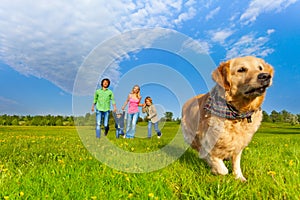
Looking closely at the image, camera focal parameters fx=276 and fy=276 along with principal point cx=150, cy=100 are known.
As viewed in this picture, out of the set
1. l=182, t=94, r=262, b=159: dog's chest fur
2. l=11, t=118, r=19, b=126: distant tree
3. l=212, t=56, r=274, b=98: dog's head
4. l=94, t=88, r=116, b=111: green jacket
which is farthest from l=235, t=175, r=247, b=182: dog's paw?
l=11, t=118, r=19, b=126: distant tree

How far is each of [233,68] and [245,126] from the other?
994 millimetres

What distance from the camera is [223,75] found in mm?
4723

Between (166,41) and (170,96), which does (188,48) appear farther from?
(170,96)

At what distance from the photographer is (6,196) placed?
3.45 meters

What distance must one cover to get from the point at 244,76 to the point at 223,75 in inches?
14.4

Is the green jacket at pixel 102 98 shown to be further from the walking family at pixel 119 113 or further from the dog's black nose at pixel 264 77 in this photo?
the dog's black nose at pixel 264 77

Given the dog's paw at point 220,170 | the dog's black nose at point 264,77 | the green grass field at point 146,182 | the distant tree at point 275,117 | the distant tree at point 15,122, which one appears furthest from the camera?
the distant tree at point 15,122

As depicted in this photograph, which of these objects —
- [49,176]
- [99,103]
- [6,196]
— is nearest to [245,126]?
[49,176]

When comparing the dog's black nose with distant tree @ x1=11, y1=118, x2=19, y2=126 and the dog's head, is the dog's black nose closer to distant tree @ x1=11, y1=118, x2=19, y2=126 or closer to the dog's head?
the dog's head

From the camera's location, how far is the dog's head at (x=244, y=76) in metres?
4.23

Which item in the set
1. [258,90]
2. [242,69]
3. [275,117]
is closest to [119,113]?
[242,69]

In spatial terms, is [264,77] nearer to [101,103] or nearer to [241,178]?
[241,178]

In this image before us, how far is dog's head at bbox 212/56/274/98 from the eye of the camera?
4.23 meters

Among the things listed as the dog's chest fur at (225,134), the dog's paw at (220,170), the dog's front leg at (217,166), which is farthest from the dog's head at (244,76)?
the dog's paw at (220,170)
